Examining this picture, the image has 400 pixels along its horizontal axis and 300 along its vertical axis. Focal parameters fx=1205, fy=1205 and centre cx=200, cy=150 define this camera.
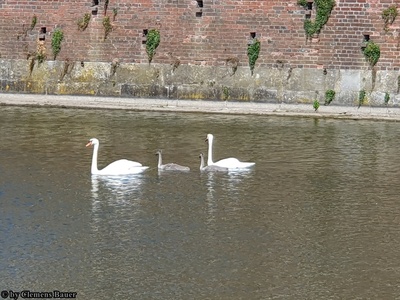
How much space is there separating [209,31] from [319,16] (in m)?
3.16

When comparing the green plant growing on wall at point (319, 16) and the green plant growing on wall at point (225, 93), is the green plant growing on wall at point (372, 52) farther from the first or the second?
the green plant growing on wall at point (225, 93)

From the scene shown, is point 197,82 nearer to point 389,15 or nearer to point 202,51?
point 202,51

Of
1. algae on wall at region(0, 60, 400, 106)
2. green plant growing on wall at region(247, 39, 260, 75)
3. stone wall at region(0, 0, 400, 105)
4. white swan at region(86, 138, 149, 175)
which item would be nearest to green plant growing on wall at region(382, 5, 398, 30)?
stone wall at region(0, 0, 400, 105)

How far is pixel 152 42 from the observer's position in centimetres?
3431

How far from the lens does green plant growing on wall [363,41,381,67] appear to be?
3269 centimetres

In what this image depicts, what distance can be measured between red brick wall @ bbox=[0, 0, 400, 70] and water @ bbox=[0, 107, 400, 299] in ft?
17.5

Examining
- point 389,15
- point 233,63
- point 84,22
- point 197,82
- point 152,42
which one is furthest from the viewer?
point 84,22

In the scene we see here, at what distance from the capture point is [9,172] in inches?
858

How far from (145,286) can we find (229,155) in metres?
10.9

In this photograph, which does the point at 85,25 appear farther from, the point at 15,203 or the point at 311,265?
the point at 311,265

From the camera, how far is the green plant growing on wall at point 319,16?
33.1m

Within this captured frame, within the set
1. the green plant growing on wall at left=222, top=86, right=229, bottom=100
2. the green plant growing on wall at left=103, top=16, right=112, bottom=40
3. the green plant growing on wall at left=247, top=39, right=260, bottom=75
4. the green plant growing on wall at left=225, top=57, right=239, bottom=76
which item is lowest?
the green plant growing on wall at left=222, top=86, right=229, bottom=100

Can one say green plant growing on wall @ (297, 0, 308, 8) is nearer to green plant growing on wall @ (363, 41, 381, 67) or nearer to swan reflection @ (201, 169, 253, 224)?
green plant growing on wall @ (363, 41, 381, 67)

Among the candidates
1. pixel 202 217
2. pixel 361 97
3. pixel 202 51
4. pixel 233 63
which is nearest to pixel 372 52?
pixel 361 97
